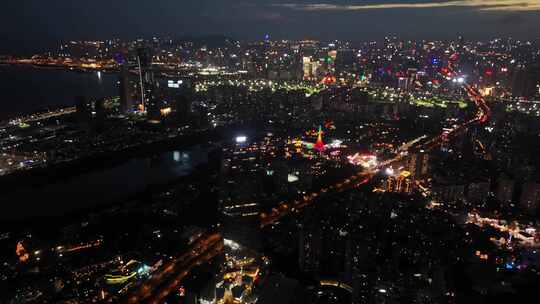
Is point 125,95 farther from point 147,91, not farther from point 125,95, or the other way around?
point 147,91

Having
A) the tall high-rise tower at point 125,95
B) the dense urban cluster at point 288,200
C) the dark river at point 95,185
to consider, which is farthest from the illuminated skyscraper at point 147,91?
the dark river at point 95,185

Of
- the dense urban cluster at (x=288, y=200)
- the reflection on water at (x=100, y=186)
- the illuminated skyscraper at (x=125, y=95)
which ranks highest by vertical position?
the illuminated skyscraper at (x=125, y=95)

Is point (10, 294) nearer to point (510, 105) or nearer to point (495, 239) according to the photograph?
point (495, 239)

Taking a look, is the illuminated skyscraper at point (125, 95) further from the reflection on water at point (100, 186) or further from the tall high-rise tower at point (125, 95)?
the reflection on water at point (100, 186)

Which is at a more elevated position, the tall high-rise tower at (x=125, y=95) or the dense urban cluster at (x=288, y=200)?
the tall high-rise tower at (x=125, y=95)

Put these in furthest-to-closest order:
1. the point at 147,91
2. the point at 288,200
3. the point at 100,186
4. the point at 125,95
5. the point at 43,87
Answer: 1. the point at 43,87
2. the point at 147,91
3. the point at 125,95
4. the point at 100,186
5. the point at 288,200

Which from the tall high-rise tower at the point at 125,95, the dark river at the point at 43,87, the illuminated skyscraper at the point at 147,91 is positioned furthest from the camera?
the dark river at the point at 43,87

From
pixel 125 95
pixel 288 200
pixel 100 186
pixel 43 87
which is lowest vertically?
pixel 100 186

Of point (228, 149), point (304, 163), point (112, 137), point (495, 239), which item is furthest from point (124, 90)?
point (495, 239)

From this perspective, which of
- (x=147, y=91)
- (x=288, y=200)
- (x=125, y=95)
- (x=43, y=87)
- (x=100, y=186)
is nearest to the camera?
(x=288, y=200)

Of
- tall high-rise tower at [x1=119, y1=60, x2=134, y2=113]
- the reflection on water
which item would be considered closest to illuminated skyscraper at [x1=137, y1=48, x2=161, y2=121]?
tall high-rise tower at [x1=119, y1=60, x2=134, y2=113]

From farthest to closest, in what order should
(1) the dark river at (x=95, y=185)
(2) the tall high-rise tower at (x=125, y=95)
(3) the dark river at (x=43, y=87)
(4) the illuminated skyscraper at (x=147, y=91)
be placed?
1. (3) the dark river at (x=43, y=87)
2. (2) the tall high-rise tower at (x=125, y=95)
3. (4) the illuminated skyscraper at (x=147, y=91)
4. (1) the dark river at (x=95, y=185)

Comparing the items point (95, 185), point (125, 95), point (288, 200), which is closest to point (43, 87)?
point (125, 95)
